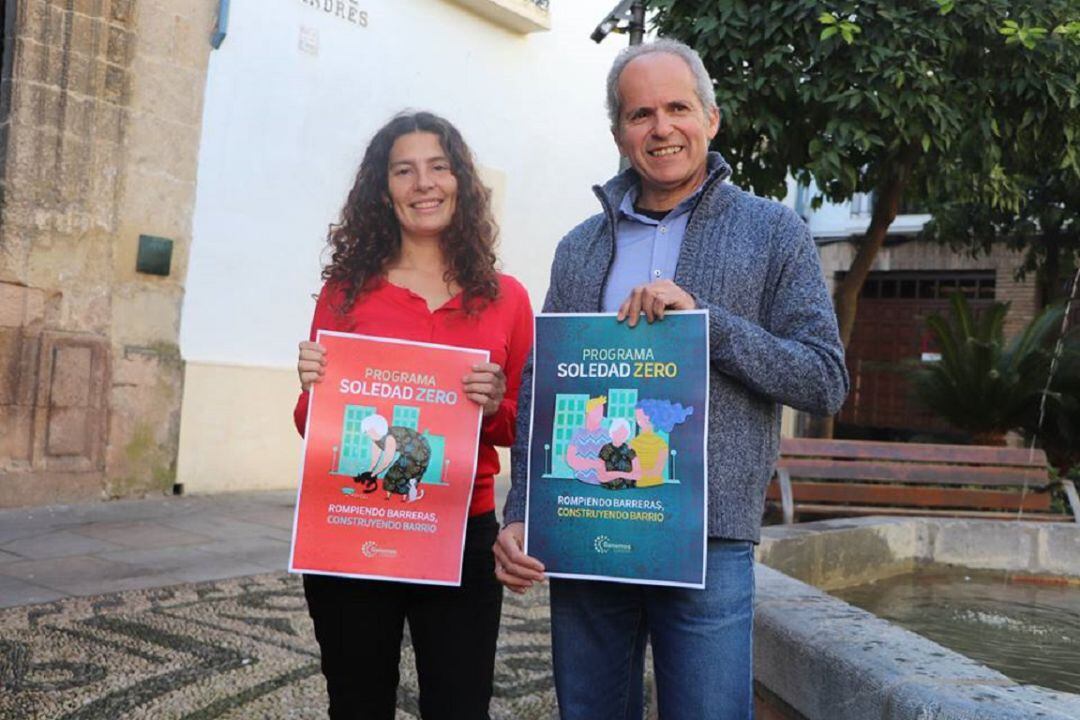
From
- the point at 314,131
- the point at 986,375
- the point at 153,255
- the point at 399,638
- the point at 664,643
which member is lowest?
the point at 399,638

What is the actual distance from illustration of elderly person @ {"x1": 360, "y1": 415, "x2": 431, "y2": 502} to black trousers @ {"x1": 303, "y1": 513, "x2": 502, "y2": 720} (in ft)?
0.76

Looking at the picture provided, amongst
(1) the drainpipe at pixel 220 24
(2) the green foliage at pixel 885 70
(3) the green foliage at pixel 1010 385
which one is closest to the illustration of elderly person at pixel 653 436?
(2) the green foliage at pixel 885 70

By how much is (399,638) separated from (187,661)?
1.75 meters

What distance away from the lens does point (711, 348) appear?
1862 mm

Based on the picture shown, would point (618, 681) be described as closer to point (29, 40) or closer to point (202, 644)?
point (202, 644)

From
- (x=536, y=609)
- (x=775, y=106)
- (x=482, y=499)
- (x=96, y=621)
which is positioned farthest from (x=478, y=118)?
(x=482, y=499)

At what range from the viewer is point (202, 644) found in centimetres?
400

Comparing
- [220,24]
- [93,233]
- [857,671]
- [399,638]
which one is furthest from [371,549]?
[220,24]

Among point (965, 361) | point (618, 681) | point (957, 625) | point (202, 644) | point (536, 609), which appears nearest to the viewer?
point (618, 681)

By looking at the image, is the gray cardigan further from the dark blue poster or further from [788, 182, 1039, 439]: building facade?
[788, 182, 1039, 439]: building facade

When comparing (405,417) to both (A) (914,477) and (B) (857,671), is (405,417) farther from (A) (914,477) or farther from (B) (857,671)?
(A) (914,477)

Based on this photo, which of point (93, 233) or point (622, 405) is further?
point (93, 233)

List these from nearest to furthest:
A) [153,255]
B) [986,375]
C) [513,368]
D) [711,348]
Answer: [711,348] → [513,368] → [153,255] → [986,375]

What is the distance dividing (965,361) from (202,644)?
735 centimetres
